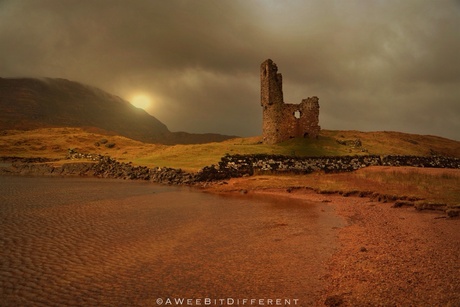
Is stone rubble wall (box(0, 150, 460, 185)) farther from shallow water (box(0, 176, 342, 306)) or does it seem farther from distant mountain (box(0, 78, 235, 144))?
distant mountain (box(0, 78, 235, 144))

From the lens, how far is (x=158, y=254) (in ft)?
24.9

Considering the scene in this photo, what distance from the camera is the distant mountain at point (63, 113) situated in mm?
124312

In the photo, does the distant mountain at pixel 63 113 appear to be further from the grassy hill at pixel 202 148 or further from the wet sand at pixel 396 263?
the wet sand at pixel 396 263

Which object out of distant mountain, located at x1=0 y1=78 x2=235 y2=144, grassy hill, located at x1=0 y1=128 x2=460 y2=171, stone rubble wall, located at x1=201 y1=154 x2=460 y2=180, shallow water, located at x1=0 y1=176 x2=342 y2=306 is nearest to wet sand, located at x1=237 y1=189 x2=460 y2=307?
shallow water, located at x1=0 y1=176 x2=342 y2=306

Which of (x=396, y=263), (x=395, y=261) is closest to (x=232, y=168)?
(x=395, y=261)

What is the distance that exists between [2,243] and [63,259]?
2.37 metres

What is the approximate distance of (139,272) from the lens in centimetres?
634

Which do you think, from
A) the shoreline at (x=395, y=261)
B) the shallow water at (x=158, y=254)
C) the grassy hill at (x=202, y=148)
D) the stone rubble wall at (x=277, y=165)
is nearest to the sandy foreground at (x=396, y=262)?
the shoreline at (x=395, y=261)

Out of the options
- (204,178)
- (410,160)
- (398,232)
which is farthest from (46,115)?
(398,232)

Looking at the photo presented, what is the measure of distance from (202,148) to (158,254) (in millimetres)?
32823

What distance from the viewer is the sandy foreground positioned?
4996mm

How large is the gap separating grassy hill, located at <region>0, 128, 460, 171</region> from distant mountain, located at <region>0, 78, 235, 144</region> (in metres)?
47.2

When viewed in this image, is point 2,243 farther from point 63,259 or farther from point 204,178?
point 204,178

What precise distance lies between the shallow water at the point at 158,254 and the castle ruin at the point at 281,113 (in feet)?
99.9
